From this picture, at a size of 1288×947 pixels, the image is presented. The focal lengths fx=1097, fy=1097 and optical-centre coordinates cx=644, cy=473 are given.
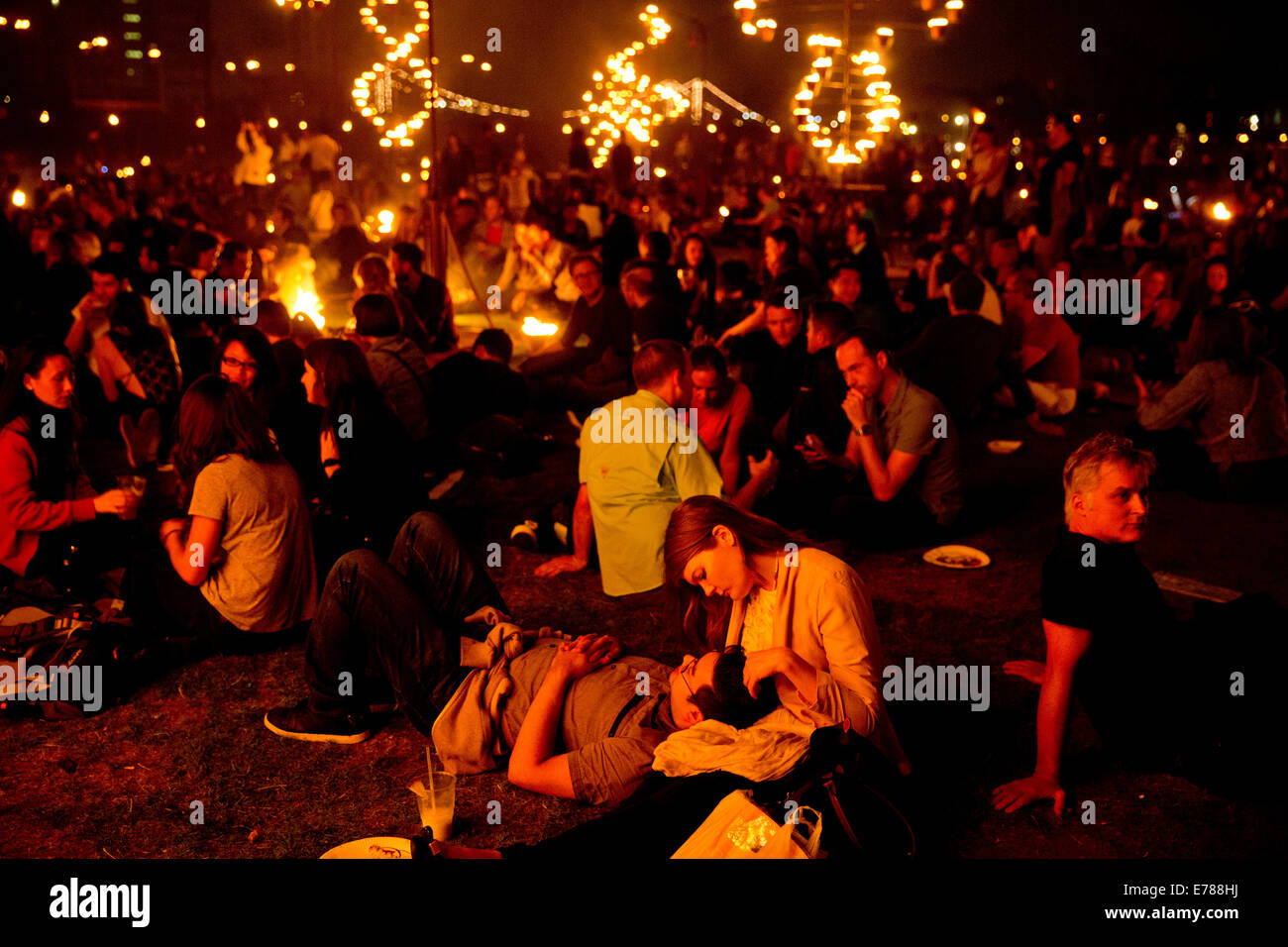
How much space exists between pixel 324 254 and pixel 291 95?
48.7 ft

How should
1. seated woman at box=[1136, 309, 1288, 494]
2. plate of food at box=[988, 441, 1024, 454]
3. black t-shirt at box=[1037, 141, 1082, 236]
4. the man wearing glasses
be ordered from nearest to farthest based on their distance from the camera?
seated woman at box=[1136, 309, 1288, 494]
plate of food at box=[988, 441, 1024, 454]
the man wearing glasses
black t-shirt at box=[1037, 141, 1082, 236]

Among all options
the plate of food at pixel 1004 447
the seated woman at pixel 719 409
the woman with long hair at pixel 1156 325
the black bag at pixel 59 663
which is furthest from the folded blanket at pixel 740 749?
the woman with long hair at pixel 1156 325

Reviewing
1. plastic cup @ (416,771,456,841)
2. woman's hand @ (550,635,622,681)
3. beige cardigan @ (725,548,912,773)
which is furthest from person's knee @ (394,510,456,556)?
beige cardigan @ (725,548,912,773)

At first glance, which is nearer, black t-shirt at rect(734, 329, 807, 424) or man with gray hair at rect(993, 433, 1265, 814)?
man with gray hair at rect(993, 433, 1265, 814)

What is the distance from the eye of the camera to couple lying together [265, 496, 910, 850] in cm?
309

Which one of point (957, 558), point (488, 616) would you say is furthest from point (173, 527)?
point (957, 558)

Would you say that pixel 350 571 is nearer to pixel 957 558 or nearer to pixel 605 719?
pixel 605 719

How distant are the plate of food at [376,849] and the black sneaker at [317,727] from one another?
1.03 metres

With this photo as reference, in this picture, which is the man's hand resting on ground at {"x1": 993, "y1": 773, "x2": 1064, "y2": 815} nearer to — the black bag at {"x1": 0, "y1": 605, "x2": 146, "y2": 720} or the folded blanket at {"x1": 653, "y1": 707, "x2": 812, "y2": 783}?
the folded blanket at {"x1": 653, "y1": 707, "x2": 812, "y2": 783}

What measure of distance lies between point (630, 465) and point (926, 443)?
5.57 feet

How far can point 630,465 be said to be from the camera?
4.87m

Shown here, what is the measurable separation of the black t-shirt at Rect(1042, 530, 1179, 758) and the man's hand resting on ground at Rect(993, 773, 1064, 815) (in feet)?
0.99
